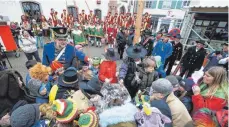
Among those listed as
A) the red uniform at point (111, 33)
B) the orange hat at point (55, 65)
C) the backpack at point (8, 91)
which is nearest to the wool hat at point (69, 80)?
the backpack at point (8, 91)

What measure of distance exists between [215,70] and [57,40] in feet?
9.33

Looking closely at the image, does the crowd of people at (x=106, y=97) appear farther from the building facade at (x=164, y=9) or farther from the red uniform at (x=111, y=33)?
the building facade at (x=164, y=9)

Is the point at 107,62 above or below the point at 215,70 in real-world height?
below

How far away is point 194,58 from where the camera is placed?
4.34 metres

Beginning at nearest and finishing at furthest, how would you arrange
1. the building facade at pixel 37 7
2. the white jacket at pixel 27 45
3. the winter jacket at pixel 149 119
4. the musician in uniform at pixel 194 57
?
the winter jacket at pixel 149 119 → the musician in uniform at pixel 194 57 → the white jacket at pixel 27 45 → the building facade at pixel 37 7

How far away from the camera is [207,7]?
6535mm

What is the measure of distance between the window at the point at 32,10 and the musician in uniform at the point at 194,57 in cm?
1272

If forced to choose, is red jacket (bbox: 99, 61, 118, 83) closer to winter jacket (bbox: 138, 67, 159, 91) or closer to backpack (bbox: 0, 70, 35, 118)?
winter jacket (bbox: 138, 67, 159, 91)

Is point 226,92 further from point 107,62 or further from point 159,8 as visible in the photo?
point 159,8

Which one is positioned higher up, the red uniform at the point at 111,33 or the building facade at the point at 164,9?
the building facade at the point at 164,9

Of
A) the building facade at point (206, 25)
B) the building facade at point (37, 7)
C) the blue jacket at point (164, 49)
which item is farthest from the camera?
the building facade at point (37, 7)

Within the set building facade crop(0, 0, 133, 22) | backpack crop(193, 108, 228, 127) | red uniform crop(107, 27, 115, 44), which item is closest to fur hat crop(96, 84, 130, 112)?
backpack crop(193, 108, 228, 127)

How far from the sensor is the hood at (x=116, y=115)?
1275mm

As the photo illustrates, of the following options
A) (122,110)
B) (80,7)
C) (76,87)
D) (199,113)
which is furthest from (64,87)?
(80,7)
